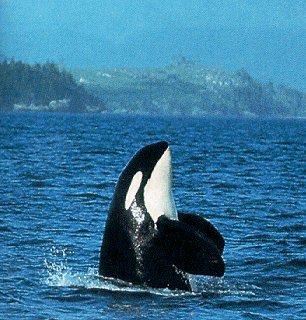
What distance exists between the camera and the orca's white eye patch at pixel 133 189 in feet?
42.2

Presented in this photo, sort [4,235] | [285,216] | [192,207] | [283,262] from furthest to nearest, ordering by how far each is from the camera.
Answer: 1. [192,207]
2. [285,216]
3. [4,235]
4. [283,262]

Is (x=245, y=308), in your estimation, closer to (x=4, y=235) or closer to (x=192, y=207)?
(x=4, y=235)

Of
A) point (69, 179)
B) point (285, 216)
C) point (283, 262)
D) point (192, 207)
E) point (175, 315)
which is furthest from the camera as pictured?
point (69, 179)

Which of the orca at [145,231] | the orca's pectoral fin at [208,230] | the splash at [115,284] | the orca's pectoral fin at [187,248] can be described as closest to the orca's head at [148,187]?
the orca at [145,231]

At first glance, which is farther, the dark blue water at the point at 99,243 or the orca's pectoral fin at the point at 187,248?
the dark blue water at the point at 99,243

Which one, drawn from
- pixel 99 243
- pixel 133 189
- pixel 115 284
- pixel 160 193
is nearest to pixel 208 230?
pixel 160 193

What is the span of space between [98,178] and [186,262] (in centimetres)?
2324

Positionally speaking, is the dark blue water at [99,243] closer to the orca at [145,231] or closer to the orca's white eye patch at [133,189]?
the orca at [145,231]

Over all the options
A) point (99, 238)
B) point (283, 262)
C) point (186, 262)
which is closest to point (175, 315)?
point (186, 262)

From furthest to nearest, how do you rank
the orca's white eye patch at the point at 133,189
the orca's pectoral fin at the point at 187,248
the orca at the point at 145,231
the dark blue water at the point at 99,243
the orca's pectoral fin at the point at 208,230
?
the orca's pectoral fin at the point at 208,230
the orca's white eye patch at the point at 133,189
the orca at the point at 145,231
the dark blue water at the point at 99,243
the orca's pectoral fin at the point at 187,248

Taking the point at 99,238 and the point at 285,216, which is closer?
the point at 99,238

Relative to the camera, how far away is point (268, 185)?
3469 centimetres

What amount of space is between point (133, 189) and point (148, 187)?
0.22 m

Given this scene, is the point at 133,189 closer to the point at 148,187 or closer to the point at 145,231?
the point at 148,187
